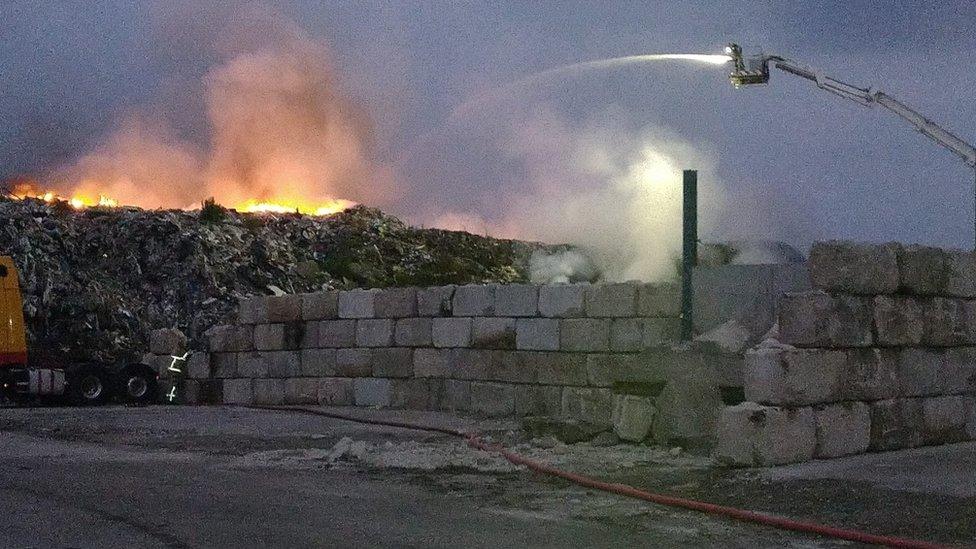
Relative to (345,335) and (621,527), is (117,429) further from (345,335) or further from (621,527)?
(621,527)

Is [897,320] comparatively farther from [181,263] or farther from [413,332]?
[181,263]

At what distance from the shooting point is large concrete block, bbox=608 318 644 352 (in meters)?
14.4

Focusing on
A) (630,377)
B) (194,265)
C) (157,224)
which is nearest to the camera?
(630,377)

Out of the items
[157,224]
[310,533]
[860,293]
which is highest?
[157,224]

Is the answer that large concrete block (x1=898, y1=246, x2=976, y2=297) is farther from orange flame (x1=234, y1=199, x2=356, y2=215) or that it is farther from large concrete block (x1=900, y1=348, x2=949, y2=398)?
orange flame (x1=234, y1=199, x2=356, y2=215)

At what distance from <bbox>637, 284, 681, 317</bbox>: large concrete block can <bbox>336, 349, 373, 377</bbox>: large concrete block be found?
6.33 meters

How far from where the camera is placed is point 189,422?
1797cm

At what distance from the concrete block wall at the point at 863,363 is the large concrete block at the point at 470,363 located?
6.22 metres

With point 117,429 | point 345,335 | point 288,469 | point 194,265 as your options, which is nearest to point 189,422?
point 117,429

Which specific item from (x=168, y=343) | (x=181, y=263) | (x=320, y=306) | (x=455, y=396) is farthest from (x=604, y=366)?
(x=181, y=263)

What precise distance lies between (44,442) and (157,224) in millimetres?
19337

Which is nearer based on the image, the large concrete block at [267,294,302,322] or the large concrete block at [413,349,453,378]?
the large concrete block at [413,349,453,378]

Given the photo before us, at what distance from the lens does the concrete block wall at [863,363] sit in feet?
35.5

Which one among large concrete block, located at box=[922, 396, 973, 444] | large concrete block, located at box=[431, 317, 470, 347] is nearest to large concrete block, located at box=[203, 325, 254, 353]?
large concrete block, located at box=[431, 317, 470, 347]
